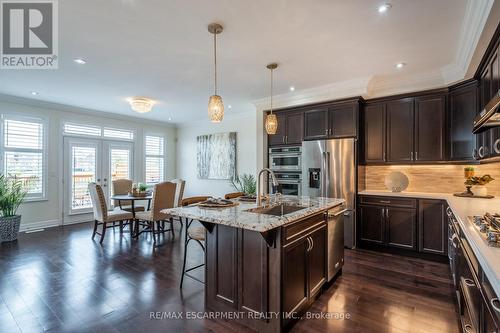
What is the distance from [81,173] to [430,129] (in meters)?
7.11

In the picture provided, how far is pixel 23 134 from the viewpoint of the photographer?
16.8ft

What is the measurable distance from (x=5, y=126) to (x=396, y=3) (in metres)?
6.70

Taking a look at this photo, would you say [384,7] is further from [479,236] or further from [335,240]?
[335,240]

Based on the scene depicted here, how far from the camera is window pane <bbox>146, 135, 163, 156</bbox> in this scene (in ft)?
24.0

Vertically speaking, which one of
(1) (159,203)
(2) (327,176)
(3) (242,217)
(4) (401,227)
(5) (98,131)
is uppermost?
(5) (98,131)

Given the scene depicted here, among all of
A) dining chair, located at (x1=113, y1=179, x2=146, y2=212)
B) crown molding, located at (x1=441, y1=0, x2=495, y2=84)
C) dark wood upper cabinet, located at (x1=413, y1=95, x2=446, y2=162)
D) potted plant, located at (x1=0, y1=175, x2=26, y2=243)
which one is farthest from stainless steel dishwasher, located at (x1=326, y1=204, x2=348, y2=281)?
potted plant, located at (x1=0, y1=175, x2=26, y2=243)

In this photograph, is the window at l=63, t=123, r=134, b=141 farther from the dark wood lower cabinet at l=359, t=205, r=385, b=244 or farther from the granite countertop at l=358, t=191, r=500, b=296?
the granite countertop at l=358, t=191, r=500, b=296

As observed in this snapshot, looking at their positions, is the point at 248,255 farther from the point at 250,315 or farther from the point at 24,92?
the point at 24,92

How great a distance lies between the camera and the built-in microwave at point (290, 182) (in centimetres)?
457

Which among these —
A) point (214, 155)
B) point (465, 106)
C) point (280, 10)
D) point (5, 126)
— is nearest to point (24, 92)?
point (5, 126)

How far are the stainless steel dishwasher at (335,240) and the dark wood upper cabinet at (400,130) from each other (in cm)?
166

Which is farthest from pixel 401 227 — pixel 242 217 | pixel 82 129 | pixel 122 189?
pixel 82 129

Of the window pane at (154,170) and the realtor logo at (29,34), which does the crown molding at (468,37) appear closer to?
the realtor logo at (29,34)

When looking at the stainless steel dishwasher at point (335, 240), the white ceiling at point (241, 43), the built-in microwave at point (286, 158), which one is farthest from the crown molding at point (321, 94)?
the stainless steel dishwasher at point (335, 240)
